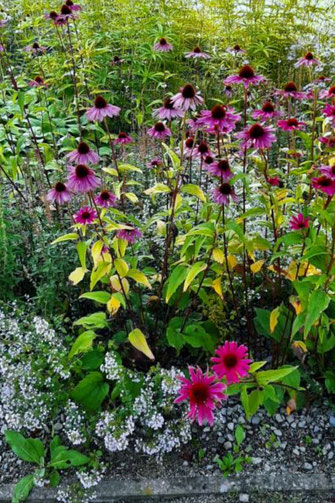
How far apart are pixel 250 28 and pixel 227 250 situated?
10.1 ft

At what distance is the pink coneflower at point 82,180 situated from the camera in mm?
1427

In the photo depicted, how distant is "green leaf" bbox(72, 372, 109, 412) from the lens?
1.73m

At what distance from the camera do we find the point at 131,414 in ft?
5.51

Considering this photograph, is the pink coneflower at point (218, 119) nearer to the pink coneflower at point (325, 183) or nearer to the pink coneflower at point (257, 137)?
the pink coneflower at point (257, 137)

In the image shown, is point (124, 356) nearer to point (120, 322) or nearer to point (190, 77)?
point (120, 322)

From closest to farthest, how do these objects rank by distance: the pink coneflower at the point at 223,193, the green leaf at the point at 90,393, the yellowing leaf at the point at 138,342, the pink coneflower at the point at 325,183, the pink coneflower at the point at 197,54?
the pink coneflower at the point at 325,183 → the pink coneflower at the point at 223,193 → the yellowing leaf at the point at 138,342 → the green leaf at the point at 90,393 → the pink coneflower at the point at 197,54

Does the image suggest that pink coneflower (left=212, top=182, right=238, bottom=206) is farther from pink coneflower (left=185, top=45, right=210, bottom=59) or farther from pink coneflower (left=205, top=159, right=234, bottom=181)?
pink coneflower (left=185, top=45, right=210, bottom=59)

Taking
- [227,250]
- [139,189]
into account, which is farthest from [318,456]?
[139,189]

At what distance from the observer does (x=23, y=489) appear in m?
1.60

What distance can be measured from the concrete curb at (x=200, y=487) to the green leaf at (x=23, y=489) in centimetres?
3

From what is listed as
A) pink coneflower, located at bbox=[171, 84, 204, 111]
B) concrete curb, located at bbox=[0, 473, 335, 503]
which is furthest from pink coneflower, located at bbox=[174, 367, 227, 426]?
pink coneflower, located at bbox=[171, 84, 204, 111]

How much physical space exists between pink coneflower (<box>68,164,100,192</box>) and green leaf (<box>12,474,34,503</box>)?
0.94 m

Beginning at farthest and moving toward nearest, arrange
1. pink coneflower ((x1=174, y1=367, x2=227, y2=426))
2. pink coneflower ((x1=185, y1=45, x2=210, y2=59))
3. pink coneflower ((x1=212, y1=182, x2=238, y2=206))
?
pink coneflower ((x1=185, y1=45, x2=210, y2=59)), pink coneflower ((x1=212, y1=182, x2=238, y2=206)), pink coneflower ((x1=174, y1=367, x2=227, y2=426))

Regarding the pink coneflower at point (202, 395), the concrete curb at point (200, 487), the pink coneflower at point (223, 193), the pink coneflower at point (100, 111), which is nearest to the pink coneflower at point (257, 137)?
the pink coneflower at point (223, 193)
